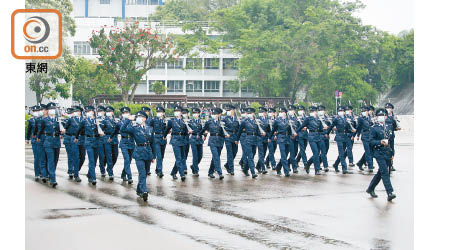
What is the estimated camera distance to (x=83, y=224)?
9016 mm

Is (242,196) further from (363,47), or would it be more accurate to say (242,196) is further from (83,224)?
(363,47)

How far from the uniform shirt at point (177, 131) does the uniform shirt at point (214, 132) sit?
521mm

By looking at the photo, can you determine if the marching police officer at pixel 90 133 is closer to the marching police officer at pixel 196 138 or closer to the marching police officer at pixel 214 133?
the marching police officer at pixel 196 138

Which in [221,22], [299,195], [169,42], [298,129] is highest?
[221,22]

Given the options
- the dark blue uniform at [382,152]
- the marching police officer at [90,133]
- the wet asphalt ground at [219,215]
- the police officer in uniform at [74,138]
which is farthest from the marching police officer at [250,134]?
the dark blue uniform at [382,152]

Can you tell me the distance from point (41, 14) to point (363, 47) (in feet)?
141

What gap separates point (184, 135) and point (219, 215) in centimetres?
541

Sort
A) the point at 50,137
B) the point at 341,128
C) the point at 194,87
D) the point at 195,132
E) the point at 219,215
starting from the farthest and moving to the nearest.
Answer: the point at 194,87, the point at 341,128, the point at 195,132, the point at 50,137, the point at 219,215

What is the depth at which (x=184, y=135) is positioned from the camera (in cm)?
1506

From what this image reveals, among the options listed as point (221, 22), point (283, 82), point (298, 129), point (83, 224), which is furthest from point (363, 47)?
point (83, 224)

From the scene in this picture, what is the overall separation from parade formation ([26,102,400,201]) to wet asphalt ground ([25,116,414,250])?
0.62 meters

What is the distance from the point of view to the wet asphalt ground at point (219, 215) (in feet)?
26.3

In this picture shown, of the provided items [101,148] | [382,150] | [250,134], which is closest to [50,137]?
[101,148]

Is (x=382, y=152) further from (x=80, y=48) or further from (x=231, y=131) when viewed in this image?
(x=80, y=48)
